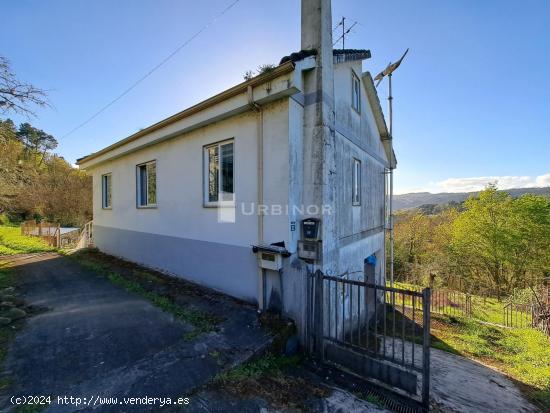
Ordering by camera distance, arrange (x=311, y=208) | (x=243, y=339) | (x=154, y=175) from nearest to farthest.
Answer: (x=243, y=339) → (x=311, y=208) → (x=154, y=175)

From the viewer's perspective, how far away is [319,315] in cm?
427

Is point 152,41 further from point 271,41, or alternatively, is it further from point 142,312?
point 142,312

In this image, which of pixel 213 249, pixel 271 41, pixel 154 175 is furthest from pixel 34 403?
pixel 271 41

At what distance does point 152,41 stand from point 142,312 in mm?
7027

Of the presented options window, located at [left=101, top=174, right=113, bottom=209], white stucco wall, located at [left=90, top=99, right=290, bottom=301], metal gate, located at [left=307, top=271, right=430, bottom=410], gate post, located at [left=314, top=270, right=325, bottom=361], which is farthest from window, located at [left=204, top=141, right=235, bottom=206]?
window, located at [left=101, top=174, right=113, bottom=209]

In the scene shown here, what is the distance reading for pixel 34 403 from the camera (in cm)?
255

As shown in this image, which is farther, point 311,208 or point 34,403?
point 311,208

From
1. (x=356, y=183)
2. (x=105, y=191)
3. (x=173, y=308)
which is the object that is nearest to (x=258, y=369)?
(x=173, y=308)

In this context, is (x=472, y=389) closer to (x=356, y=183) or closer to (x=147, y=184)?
(x=356, y=183)

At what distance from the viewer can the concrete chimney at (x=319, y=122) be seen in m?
4.55

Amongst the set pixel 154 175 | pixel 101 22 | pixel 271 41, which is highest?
pixel 101 22

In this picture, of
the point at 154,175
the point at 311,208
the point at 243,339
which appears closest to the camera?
the point at 243,339

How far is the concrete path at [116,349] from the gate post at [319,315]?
0.91 metres

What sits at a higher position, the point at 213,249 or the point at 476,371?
the point at 213,249
